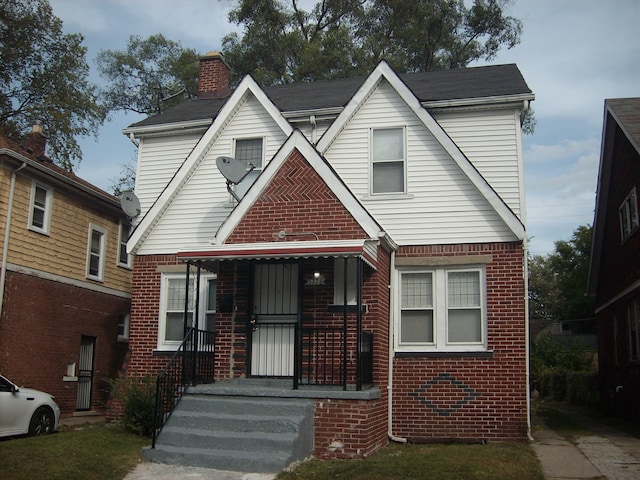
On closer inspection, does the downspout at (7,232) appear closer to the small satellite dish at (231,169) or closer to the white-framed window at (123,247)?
the white-framed window at (123,247)

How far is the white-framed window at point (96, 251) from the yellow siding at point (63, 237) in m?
0.14

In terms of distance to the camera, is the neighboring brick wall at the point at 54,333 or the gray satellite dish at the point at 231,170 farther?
the neighboring brick wall at the point at 54,333

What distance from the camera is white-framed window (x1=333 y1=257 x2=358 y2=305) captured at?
12508mm

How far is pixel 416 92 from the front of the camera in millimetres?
15523

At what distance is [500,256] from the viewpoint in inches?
511

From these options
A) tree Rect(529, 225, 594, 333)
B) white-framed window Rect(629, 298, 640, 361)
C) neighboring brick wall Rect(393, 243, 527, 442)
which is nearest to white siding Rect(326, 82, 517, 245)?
neighboring brick wall Rect(393, 243, 527, 442)

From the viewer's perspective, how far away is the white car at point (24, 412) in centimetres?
1181

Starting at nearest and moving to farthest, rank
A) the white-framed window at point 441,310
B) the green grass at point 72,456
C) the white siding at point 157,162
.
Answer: the green grass at point 72,456, the white-framed window at point 441,310, the white siding at point 157,162

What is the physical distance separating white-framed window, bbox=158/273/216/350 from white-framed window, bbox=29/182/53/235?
4096 millimetres

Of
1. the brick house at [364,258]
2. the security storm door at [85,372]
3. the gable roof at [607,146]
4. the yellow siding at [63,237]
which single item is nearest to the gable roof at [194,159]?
the brick house at [364,258]

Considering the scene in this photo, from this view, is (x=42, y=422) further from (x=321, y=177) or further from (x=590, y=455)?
(x=590, y=455)

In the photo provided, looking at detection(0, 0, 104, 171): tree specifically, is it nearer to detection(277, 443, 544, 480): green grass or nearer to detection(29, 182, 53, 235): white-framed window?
detection(29, 182, 53, 235): white-framed window

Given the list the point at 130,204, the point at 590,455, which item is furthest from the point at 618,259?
the point at 130,204

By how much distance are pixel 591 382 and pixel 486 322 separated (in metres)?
13.0
